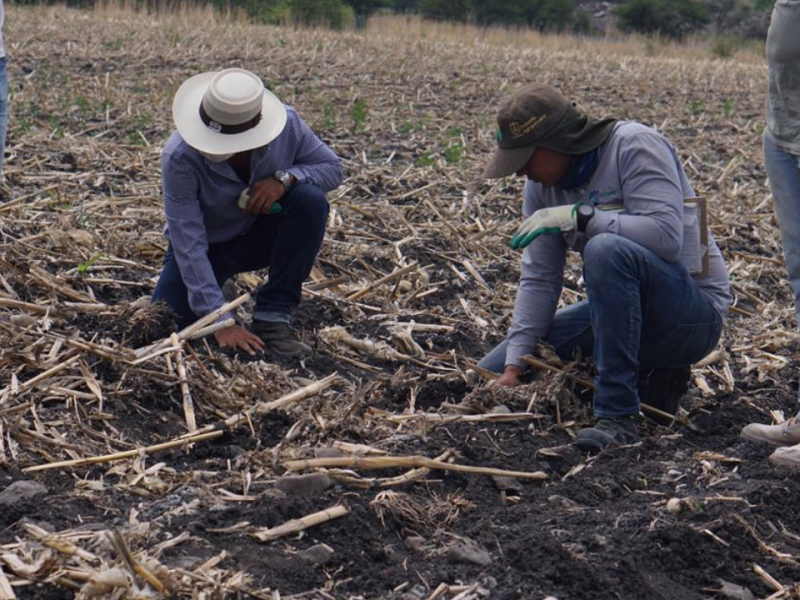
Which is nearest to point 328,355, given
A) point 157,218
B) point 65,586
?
point 157,218

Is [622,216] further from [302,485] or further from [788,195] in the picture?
[302,485]

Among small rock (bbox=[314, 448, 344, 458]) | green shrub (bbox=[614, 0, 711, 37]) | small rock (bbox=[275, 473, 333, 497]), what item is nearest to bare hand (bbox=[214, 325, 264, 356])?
small rock (bbox=[314, 448, 344, 458])

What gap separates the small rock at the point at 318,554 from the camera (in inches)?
123

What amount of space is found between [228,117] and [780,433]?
8.18ft

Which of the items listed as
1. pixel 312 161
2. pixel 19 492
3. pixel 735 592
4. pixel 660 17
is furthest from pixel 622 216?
pixel 660 17

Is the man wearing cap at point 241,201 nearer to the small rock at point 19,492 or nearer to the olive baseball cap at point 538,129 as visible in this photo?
the olive baseball cap at point 538,129

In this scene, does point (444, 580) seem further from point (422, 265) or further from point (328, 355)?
point (422, 265)

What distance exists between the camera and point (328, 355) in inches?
204

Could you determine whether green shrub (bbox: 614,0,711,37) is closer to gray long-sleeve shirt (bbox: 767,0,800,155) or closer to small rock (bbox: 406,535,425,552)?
gray long-sleeve shirt (bbox: 767,0,800,155)

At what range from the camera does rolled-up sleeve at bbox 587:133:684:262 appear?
4184 mm

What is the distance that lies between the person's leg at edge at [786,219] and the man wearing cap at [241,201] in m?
1.94

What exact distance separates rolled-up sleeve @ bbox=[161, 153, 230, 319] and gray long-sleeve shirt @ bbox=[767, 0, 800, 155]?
7.60ft

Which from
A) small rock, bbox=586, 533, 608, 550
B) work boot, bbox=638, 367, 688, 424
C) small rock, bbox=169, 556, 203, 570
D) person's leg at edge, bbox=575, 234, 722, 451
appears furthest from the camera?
work boot, bbox=638, 367, 688, 424

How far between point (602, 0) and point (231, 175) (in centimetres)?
6961
